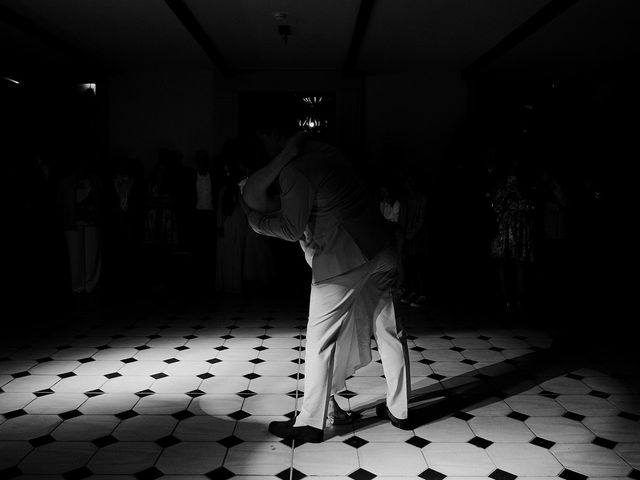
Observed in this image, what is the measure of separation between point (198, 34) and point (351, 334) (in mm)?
5261

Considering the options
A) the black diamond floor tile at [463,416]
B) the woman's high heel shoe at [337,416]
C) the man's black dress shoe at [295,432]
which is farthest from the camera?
the black diamond floor tile at [463,416]

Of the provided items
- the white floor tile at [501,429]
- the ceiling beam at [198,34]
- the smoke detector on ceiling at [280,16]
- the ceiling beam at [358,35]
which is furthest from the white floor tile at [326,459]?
the smoke detector on ceiling at [280,16]

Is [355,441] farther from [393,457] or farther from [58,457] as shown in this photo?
[58,457]

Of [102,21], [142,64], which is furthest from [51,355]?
[142,64]

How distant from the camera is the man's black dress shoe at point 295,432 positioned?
3062 millimetres

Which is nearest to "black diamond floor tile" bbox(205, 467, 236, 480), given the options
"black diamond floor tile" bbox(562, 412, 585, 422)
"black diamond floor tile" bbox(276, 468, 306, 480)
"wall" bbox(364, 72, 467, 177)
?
"black diamond floor tile" bbox(276, 468, 306, 480)

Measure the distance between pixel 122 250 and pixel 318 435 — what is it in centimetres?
580

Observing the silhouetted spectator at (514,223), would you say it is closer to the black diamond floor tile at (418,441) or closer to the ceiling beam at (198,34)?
the black diamond floor tile at (418,441)

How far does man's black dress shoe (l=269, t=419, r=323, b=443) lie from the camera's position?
10.0 feet

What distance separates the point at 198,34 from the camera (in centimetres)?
700

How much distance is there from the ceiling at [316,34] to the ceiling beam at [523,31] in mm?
18

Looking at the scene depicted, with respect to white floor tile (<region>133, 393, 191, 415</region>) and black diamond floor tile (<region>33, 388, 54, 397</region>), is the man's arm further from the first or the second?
black diamond floor tile (<region>33, 388, 54, 397</region>)

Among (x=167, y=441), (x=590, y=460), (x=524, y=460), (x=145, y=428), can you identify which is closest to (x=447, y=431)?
(x=524, y=460)

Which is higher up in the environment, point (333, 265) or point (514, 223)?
point (514, 223)
